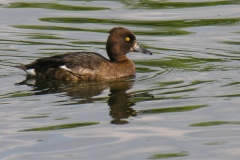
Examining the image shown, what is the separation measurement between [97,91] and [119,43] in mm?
1848

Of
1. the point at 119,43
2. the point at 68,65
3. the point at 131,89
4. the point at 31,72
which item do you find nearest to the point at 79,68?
the point at 68,65

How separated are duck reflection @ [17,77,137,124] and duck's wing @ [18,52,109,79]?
186mm

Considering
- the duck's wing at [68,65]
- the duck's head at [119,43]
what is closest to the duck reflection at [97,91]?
the duck's wing at [68,65]

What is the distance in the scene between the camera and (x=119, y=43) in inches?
569

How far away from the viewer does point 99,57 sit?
14.0 meters

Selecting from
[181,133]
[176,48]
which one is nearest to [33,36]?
[176,48]

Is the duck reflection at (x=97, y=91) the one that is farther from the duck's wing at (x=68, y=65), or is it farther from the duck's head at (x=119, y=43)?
the duck's head at (x=119, y=43)

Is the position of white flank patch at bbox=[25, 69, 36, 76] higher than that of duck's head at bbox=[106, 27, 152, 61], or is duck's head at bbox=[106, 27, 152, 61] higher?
duck's head at bbox=[106, 27, 152, 61]

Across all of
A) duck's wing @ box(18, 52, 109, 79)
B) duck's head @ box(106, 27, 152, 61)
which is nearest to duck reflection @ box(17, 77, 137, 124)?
duck's wing @ box(18, 52, 109, 79)

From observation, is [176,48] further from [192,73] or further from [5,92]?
[5,92]

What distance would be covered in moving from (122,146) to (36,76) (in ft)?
15.0

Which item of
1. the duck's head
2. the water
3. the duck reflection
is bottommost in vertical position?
the duck reflection

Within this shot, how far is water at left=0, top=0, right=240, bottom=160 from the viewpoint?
978 cm

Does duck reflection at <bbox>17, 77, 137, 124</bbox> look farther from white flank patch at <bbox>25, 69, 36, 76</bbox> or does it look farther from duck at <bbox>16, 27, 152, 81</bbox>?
duck at <bbox>16, 27, 152, 81</bbox>
